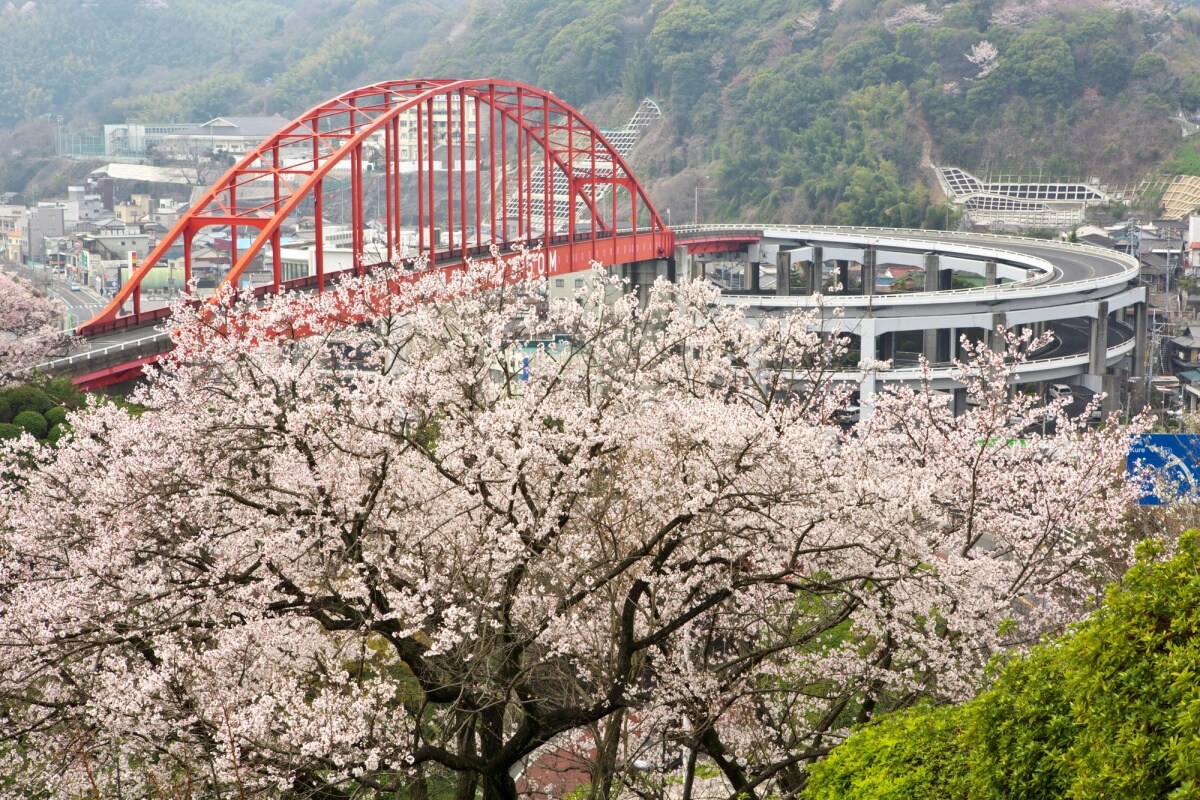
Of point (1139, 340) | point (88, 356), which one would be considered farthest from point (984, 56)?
point (88, 356)

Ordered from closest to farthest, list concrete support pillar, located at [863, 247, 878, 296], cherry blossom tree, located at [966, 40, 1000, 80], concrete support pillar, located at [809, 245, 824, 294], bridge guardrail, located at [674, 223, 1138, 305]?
bridge guardrail, located at [674, 223, 1138, 305], concrete support pillar, located at [863, 247, 878, 296], concrete support pillar, located at [809, 245, 824, 294], cherry blossom tree, located at [966, 40, 1000, 80]

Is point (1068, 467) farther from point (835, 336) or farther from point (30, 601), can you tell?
point (30, 601)

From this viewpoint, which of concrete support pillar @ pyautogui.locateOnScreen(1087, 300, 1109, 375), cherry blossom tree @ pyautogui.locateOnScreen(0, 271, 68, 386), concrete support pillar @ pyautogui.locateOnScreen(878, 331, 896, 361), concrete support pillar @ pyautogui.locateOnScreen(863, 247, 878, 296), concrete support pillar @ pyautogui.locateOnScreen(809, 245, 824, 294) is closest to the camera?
cherry blossom tree @ pyautogui.locateOnScreen(0, 271, 68, 386)

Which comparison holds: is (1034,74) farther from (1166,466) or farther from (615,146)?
(1166,466)

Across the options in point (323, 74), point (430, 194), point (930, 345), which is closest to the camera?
point (430, 194)

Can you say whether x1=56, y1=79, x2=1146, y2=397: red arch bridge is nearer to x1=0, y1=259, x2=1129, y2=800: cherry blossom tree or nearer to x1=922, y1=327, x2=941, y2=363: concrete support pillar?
x1=922, y1=327, x2=941, y2=363: concrete support pillar

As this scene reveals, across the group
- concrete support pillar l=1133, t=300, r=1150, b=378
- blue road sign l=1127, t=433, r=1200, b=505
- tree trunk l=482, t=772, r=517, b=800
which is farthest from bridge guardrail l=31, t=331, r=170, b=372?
concrete support pillar l=1133, t=300, r=1150, b=378

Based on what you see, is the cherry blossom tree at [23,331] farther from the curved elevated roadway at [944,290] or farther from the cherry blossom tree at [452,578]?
the curved elevated roadway at [944,290]
